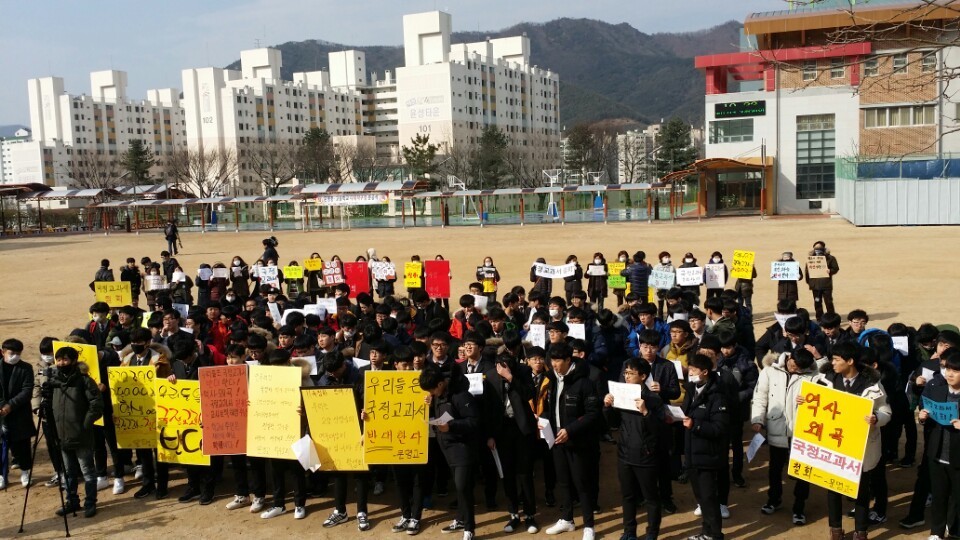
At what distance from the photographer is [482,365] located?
7.24m

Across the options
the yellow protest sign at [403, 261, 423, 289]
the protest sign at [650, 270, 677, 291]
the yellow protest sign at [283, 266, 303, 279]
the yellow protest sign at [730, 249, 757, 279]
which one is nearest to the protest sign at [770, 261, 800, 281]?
the yellow protest sign at [730, 249, 757, 279]

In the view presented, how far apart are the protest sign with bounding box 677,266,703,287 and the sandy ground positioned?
2256 mm

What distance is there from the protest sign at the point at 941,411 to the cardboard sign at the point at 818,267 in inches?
375

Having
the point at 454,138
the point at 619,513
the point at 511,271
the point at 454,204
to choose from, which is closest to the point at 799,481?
the point at 619,513

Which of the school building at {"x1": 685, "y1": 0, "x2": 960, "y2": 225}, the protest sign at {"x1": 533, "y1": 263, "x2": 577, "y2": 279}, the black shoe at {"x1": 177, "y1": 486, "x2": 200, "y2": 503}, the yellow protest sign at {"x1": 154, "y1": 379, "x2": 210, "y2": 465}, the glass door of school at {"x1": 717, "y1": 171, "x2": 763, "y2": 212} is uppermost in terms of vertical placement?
the school building at {"x1": 685, "y1": 0, "x2": 960, "y2": 225}

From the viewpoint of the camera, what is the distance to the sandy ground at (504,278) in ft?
23.9

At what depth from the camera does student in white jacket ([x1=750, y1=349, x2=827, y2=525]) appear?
21.7 feet

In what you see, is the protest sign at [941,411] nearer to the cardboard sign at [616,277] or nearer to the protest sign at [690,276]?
the protest sign at [690,276]

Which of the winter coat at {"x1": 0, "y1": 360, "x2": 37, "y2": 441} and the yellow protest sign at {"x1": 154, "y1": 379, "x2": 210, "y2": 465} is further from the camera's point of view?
the winter coat at {"x1": 0, "y1": 360, "x2": 37, "y2": 441}

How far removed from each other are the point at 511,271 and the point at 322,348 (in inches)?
697

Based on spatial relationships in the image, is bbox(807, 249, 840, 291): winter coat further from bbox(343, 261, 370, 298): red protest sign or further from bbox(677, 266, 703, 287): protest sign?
bbox(343, 261, 370, 298): red protest sign

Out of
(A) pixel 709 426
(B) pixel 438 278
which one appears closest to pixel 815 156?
(B) pixel 438 278

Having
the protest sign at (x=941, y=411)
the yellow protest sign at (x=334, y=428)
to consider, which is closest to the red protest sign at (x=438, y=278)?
the yellow protest sign at (x=334, y=428)

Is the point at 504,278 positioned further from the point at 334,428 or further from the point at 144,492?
the point at 334,428
